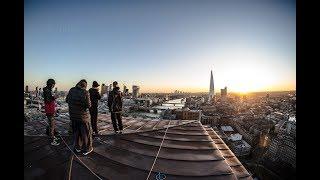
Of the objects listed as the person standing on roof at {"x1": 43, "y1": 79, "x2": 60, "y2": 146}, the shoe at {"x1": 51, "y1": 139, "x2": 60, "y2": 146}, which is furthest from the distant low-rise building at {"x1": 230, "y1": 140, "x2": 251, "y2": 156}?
the shoe at {"x1": 51, "y1": 139, "x2": 60, "y2": 146}

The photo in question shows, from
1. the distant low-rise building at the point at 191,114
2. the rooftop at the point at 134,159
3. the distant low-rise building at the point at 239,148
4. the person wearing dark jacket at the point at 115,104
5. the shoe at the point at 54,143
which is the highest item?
the person wearing dark jacket at the point at 115,104

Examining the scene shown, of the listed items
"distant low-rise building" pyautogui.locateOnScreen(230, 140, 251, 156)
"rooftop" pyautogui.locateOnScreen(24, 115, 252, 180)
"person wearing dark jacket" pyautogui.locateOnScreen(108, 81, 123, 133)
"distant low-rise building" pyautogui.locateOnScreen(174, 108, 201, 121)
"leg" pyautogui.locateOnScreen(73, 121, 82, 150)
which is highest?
"person wearing dark jacket" pyautogui.locateOnScreen(108, 81, 123, 133)

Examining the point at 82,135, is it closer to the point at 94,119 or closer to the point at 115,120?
the point at 94,119

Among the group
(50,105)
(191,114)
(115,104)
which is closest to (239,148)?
(191,114)

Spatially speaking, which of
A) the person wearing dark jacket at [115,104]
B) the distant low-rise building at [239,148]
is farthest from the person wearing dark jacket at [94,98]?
the distant low-rise building at [239,148]

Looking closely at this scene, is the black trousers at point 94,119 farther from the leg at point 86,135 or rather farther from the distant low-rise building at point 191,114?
the distant low-rise building at point 191,114

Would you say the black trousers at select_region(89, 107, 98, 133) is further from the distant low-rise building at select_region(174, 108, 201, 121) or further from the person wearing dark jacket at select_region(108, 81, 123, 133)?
the distant low-rise building at select_region(174, 108, 201, 121)
